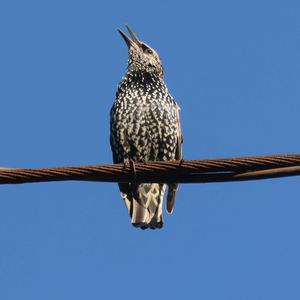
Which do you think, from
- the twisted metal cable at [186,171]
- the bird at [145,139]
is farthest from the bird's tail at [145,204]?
the twisted metal cable at [186,171]

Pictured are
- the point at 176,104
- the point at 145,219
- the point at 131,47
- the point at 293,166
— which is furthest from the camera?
the point at 131,47

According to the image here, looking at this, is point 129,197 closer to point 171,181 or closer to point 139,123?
point 139,123

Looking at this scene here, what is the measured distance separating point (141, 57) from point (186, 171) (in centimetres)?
440

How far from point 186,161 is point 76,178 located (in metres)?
0.64

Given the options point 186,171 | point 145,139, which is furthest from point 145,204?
point 186,171

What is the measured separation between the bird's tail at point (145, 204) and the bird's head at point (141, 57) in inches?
55.5

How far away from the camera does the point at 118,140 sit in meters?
8.43

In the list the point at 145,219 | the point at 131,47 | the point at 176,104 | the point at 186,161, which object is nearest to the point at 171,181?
the point at 186,161

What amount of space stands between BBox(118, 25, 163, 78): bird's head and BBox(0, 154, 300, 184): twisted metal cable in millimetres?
4071

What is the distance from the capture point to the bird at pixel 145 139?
27.5 feet

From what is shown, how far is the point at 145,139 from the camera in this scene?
8391 mm

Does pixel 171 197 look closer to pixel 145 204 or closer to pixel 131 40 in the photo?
pixel 145 204

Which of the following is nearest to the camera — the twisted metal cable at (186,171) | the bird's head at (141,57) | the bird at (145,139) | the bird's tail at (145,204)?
Result: the twisted metal cable at (186,171)

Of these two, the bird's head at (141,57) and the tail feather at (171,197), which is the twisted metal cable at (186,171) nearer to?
the tail feather at (171,197)
